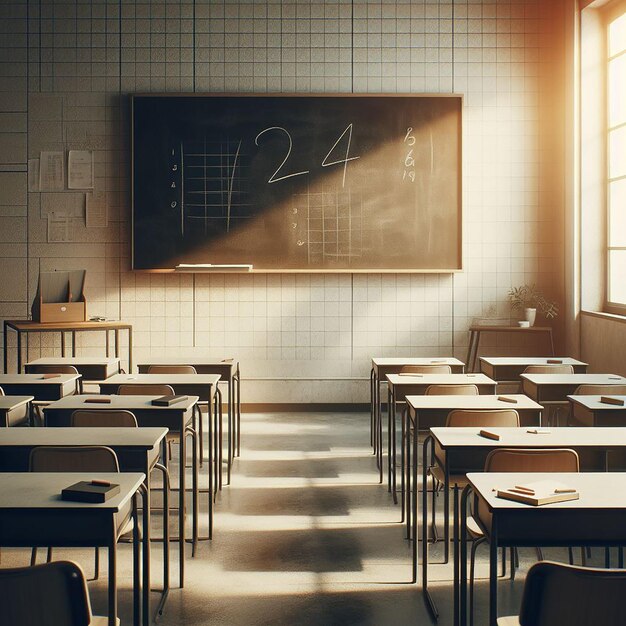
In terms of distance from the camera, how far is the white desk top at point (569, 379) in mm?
5040

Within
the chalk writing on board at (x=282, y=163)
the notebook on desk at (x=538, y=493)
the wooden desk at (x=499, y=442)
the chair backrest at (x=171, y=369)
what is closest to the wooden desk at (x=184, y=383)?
the chair backrest at (x=171, y=369)

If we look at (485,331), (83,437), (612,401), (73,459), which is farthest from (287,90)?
(73,459)

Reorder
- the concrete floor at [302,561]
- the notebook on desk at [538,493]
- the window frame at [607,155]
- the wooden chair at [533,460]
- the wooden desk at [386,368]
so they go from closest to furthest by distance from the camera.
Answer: the notebook on desk at [538,493], the wooden chair at [533,460], the concrete floor at [302,561], the wooden desk at [386,368], the window frame at [607,155]

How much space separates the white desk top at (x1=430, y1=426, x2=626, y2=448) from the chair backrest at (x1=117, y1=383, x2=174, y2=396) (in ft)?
6.05

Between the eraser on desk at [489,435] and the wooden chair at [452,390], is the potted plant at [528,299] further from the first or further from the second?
the eraser on desk at [489,435]

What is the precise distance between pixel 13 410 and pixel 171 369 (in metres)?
1.62

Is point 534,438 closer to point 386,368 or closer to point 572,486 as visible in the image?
point 572,486

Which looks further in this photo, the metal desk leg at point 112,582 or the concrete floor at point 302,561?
the concrete floor at point 302,561

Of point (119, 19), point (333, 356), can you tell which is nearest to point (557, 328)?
point (333, 356)

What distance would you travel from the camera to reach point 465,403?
425 cm

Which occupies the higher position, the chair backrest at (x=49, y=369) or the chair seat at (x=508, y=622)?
the chair backrest at (x=49, y=369)

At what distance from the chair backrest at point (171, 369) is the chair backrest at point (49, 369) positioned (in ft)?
1.84

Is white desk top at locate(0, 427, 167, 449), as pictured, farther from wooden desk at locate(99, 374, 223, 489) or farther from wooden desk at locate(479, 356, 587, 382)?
wooden desk at locate(479, 356, 587, 382)

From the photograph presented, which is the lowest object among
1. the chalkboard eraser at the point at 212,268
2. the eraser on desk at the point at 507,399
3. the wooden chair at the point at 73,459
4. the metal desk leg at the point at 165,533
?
the metal desk leg at the point at 165,533
